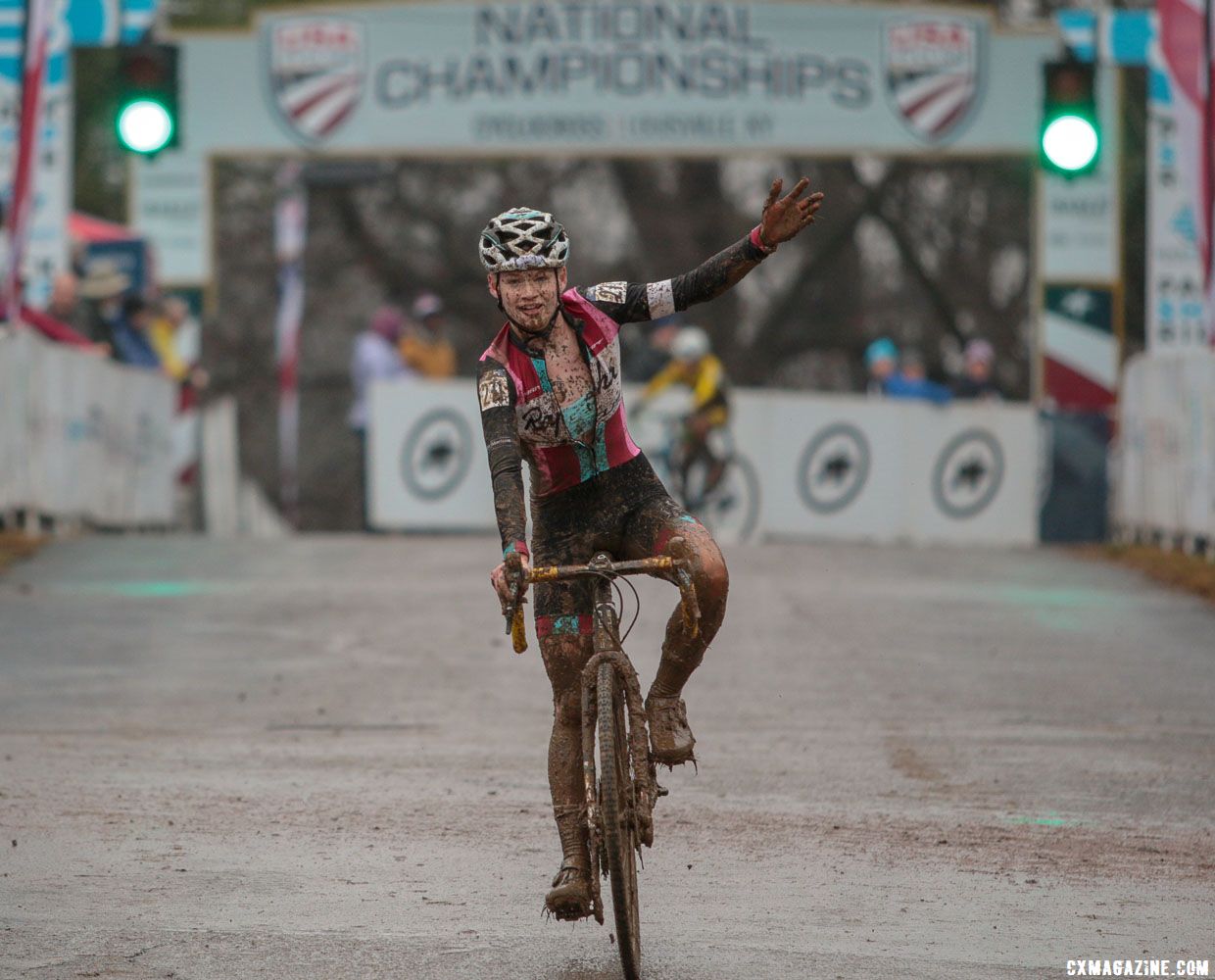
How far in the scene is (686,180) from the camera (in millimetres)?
36219

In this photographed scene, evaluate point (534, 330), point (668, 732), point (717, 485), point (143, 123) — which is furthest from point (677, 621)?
point (717, 485)

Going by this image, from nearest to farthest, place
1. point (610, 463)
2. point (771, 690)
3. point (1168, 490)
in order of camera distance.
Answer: point (610, 463)
point (771, 690)
point (1168, 490)

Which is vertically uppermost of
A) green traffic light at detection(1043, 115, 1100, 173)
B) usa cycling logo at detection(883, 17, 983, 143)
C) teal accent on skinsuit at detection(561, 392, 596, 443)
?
usa cycling logo at detection(883, 17, 983, 143)

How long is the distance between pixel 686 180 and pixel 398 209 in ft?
16.1

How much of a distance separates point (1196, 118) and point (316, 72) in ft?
44.8

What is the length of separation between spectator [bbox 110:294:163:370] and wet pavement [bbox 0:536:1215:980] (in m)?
7.49

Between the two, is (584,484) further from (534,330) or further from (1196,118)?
(1196,118)

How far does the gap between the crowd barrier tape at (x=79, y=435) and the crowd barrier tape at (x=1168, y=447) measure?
9.75 meters

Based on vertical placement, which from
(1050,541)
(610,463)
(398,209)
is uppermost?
(398,209)

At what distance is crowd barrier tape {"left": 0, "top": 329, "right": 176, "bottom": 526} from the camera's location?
65.3 ft

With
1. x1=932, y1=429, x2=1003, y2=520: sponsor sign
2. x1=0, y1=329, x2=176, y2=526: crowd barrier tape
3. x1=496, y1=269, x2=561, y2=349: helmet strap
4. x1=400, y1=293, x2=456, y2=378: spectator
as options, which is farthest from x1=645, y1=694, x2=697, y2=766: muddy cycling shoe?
x1=400, y1=293, x2=456, y2=378: spectator

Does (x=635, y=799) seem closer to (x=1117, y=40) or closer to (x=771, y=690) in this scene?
(x=771, y=690)

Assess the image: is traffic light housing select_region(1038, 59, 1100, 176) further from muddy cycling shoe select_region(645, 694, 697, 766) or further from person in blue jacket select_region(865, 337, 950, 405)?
muddy cycling shoe select_region(645, 694, 697, 766)

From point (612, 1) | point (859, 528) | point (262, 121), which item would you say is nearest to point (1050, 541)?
point (859, 528)
